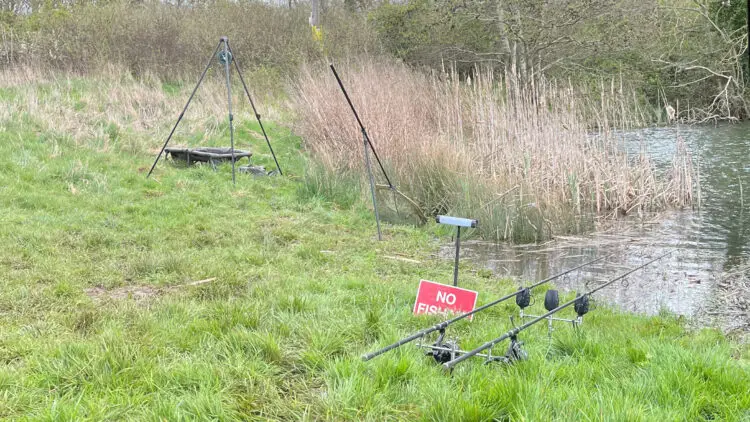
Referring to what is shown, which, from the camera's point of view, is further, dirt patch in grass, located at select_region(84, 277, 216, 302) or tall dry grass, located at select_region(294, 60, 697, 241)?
tall dry grass, located at select_region(294, 60, 697, 241)

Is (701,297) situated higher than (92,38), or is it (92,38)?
(92,38)

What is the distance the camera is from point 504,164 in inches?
344

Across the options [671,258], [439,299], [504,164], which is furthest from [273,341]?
[504,164]

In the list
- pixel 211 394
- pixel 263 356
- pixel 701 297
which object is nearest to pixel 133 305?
pixel 263 356

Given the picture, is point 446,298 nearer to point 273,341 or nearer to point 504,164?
point 273,341

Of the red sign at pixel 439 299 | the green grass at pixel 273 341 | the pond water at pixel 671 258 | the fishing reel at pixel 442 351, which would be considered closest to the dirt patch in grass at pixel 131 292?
the green grass at pixel 273 341

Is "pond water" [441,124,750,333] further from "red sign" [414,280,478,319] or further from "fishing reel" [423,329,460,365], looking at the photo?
"fishing reel" [423,329,460,365]

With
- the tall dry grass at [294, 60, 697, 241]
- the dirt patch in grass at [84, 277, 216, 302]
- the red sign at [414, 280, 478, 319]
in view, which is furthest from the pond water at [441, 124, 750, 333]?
the dirt patch in grass at [84, 277, 216, 302]

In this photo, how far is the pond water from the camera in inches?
205

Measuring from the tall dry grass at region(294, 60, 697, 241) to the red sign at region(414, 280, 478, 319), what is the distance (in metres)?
3.82

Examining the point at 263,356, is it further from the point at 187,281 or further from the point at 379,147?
the point at 379,147

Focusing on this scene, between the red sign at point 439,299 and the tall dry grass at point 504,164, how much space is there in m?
3.82

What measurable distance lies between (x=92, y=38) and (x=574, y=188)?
52.5ft

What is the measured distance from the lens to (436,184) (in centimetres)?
847
